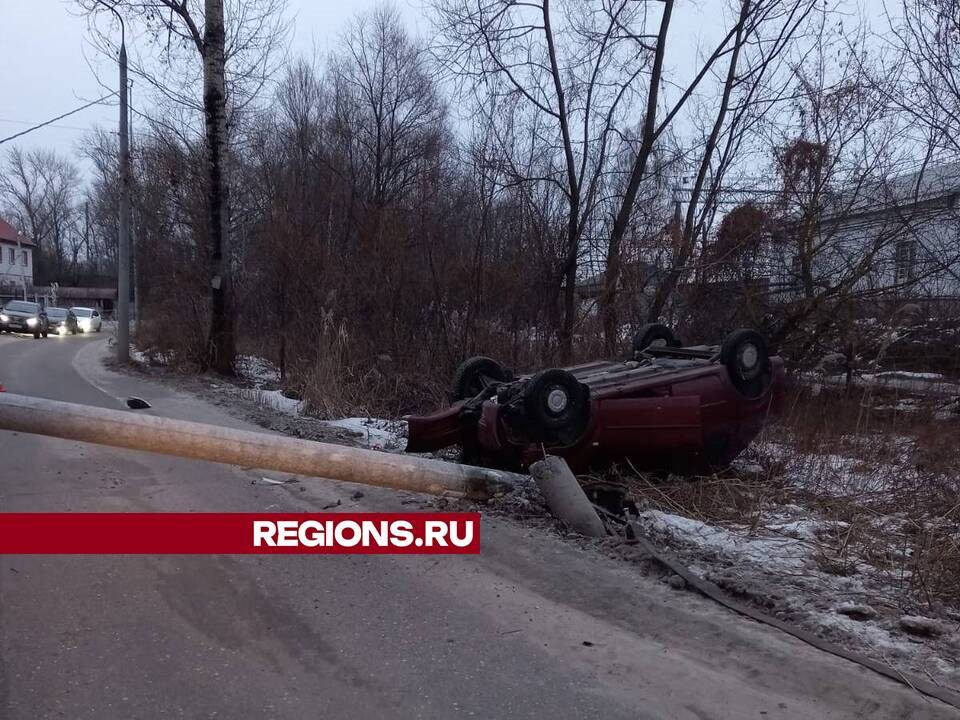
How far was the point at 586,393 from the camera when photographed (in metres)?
6.62

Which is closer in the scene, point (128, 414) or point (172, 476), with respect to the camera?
point (128, 414)

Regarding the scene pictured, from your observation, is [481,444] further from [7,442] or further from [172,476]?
[7,442]

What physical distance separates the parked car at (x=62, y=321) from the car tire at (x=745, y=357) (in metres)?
37.7

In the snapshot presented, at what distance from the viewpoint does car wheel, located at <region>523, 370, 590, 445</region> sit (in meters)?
6.45

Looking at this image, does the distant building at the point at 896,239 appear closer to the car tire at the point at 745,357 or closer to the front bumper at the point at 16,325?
the car tire at the point at 745,357

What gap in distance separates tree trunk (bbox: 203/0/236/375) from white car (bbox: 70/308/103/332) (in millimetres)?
28320

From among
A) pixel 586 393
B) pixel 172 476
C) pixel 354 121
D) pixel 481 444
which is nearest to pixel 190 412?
pixel 172 476

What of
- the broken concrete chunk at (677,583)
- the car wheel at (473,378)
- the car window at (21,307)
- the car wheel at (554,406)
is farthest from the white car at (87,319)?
the broken concrete chunk at (677,583)

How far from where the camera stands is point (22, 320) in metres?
33.9

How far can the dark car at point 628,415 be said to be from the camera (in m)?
6.55

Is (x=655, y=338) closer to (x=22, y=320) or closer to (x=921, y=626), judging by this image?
(x=921, y=626)

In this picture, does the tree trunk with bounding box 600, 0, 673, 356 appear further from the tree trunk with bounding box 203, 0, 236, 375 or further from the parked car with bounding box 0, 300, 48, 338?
the parked car with bounding box 0, 300, 48, 338

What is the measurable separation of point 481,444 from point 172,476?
110 inches

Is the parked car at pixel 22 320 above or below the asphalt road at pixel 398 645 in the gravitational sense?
above
